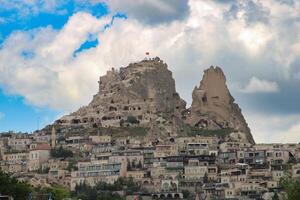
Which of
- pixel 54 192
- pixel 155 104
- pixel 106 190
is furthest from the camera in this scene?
pixel 155 104

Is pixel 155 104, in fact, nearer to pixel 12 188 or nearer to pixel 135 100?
pixel 135 100

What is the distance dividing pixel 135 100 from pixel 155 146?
20.2 meters

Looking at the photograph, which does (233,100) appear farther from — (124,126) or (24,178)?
(24,178)

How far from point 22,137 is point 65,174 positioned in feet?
73.8

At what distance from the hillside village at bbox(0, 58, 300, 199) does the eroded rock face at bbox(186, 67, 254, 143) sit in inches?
5.7

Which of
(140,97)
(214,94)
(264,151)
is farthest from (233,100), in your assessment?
(264,151)

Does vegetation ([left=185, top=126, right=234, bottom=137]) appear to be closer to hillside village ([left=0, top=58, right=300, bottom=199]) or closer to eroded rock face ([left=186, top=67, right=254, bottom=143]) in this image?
hillside village ([left=0, top=58, right=300, bottom=199])

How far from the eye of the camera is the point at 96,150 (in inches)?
4902

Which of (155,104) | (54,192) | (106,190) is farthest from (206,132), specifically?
(54,192)

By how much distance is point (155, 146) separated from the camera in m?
124

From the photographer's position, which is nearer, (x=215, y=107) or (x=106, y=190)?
(x=106, y=190)

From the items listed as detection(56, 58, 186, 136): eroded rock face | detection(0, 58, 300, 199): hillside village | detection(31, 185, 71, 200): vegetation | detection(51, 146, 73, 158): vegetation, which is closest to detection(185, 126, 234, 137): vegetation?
detection(0, 58, 300, 199): hillside village

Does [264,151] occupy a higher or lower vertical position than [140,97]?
lower

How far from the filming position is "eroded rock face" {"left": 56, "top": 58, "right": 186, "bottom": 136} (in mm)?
137250
